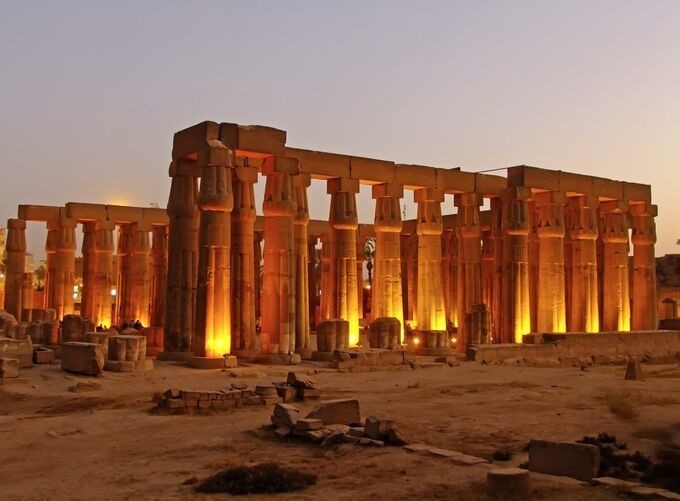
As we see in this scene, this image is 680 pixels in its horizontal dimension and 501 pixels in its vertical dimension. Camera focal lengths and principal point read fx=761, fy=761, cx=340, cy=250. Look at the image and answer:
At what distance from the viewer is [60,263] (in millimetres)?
32469

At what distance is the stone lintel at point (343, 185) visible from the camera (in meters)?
24.6

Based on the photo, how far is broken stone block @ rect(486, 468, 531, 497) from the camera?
7475mm

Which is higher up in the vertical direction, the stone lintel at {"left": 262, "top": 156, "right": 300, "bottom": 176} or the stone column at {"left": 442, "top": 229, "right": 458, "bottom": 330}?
the stone lintel at {"left": 262, "top": 156, "right": 300, "bottom": 176}

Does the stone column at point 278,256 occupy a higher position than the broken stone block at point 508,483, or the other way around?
the stone column at point 278,256

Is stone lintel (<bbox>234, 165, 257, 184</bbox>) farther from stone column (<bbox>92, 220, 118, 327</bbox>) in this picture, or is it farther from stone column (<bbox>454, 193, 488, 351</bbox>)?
stone column (<bbox>92, 220, 118, 327</bbox>)

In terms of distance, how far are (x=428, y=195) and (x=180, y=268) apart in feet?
31.0

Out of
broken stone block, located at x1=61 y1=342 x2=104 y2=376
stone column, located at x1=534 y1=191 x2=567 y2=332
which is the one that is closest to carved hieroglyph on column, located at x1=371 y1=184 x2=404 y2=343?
stone column, located at x1=534 y1=191 x2=567 y2=332

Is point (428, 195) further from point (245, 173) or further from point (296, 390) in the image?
point (296, 390)

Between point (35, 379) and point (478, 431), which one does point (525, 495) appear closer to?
point (478, 431)

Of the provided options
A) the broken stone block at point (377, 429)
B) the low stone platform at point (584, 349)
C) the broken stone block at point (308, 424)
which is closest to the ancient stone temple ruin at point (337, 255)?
the low stone platform at point (584, 349)

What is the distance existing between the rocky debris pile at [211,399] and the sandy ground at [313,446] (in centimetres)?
31

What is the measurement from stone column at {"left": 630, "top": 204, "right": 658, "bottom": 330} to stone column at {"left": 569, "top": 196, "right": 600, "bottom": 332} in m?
3.16

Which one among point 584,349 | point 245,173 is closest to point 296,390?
point 245,173

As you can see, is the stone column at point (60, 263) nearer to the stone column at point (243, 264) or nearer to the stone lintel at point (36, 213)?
the stone lintel at point (36, 213)
